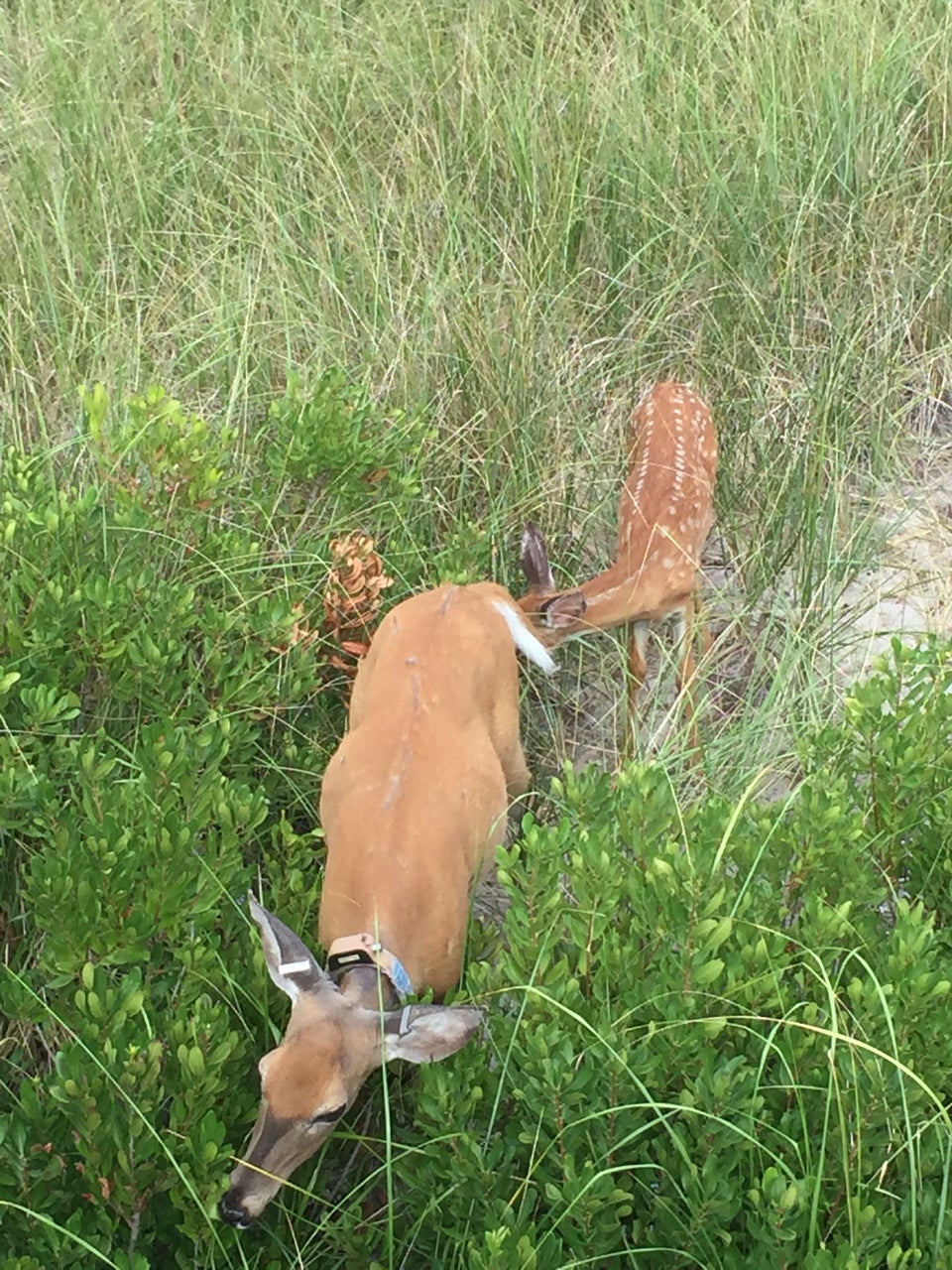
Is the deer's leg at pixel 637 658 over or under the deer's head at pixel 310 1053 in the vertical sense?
under

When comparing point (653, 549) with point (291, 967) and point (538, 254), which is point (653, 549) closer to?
point (538, 254)

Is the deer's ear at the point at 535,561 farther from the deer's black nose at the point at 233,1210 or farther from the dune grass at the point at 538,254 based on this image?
the deer's black nose at the point at 233,1210

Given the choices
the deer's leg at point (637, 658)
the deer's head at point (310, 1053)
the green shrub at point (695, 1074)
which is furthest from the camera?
the deer's leg at point (637, 658)

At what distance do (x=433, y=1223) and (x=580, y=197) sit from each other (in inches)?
131

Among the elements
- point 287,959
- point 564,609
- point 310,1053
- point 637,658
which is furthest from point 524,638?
point 310,1053

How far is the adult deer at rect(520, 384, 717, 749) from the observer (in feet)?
9.90

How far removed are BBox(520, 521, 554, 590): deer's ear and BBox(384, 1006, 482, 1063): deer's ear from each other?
138 centimetres

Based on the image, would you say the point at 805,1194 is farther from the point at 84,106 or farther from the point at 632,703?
the point at 84,106

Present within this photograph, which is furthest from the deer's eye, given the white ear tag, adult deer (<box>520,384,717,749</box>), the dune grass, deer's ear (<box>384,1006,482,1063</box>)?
adult deer (<box>520,384,717,749</box>)

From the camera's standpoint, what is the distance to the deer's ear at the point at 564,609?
2926mm

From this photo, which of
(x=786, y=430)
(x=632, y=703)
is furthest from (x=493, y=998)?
(x=786, y=430)

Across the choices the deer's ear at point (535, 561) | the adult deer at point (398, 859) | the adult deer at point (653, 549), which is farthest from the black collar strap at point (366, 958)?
the deer's ear at point (535, 561)

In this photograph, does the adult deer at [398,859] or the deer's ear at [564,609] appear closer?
the adult deer at [398,859]

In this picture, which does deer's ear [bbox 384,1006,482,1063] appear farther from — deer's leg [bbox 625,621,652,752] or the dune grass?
deer's leg [bbox 625,621,652,752]
